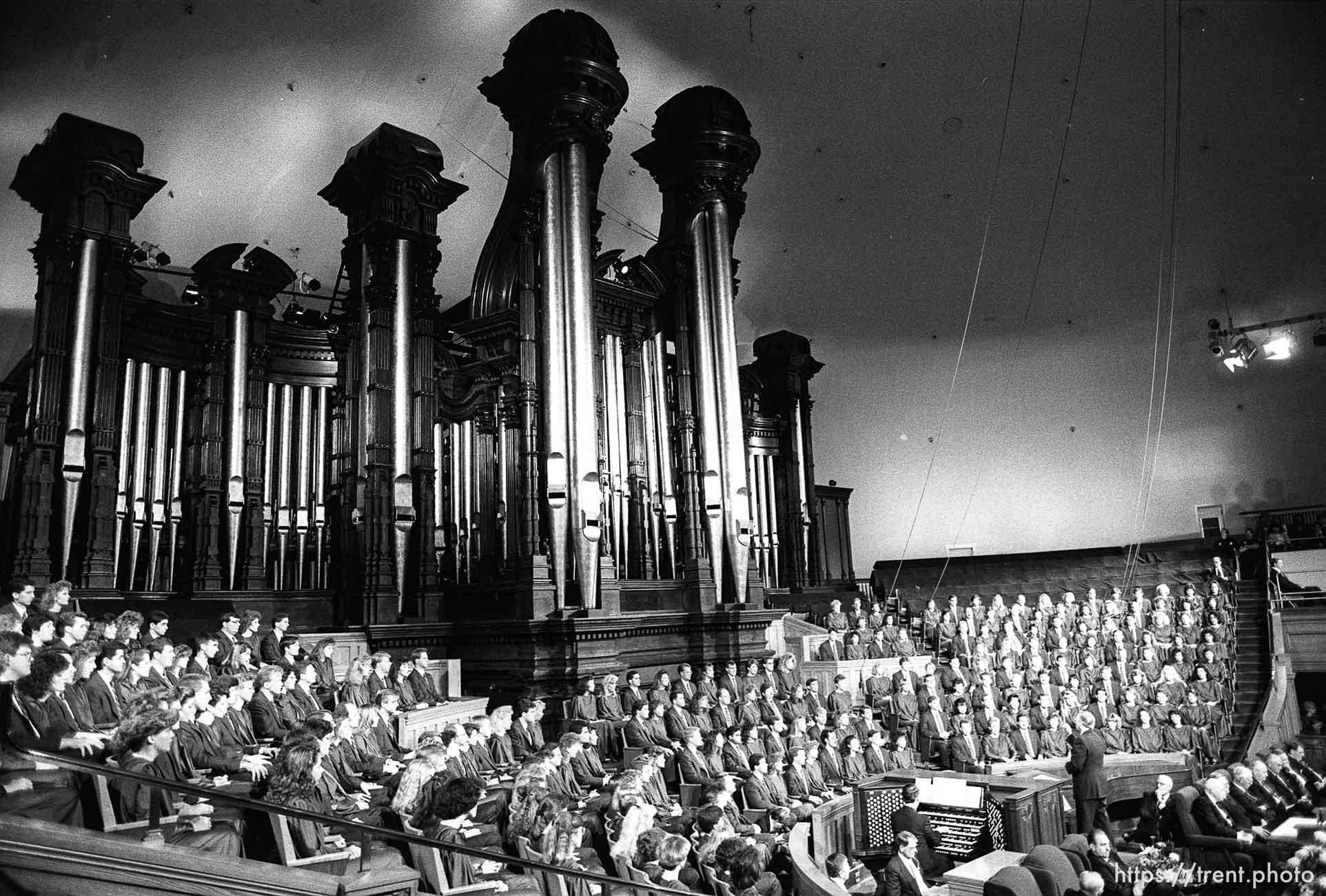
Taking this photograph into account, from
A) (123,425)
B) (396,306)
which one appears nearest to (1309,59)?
(396,306)

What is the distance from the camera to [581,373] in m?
11.2

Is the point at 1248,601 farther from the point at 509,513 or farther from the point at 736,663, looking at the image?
the point at 509,513

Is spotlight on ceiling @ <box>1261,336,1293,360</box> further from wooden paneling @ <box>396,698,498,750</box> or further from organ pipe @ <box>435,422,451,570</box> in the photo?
wooden paneling @ <box>396,698,498,750</box>

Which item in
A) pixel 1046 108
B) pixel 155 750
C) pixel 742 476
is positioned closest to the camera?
pixel 155 750

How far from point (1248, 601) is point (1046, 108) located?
862 cm

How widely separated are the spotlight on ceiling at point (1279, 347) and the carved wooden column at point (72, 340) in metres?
17.4

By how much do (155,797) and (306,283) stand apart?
11365 mm

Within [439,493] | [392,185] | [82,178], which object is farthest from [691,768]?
[82,178]

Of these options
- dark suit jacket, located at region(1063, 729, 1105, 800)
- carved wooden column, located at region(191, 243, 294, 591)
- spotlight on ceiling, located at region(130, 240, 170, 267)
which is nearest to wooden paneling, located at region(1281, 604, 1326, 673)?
dark suit jacket, located at region(1063, 729, 1105, 800)

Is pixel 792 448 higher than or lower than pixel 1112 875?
higher

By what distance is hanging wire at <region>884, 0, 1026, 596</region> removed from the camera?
15.4 m

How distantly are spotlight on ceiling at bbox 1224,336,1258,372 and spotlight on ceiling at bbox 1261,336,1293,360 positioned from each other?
32 centimetres

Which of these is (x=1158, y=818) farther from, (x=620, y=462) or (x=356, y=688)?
(x=620, y=462)

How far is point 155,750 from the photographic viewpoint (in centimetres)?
446
